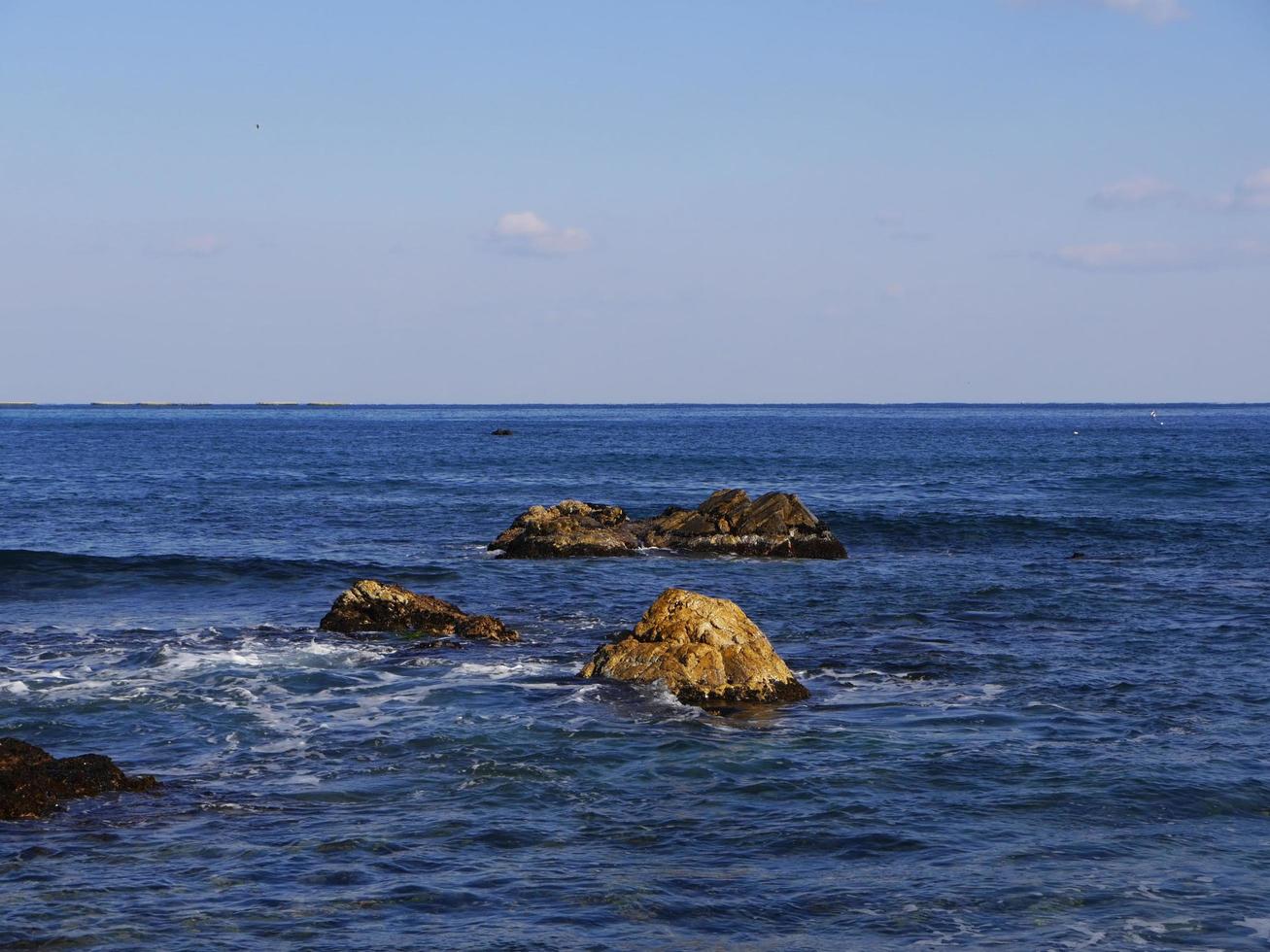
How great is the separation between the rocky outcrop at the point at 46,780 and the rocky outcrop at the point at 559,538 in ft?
81.7

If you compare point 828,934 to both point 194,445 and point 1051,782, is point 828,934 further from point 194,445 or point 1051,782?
point 194,445

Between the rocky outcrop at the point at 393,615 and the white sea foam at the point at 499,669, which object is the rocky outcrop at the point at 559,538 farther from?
the white sea foam at the point at 499,669

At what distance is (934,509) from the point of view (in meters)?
58.3

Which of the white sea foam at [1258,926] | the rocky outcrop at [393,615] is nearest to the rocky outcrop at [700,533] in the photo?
the rocky outcrop at [393,615]

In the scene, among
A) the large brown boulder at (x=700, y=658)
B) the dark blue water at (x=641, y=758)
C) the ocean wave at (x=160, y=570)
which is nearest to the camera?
the dark blue water at (x=641, y=758)

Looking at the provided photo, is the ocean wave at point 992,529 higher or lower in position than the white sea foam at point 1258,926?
higher

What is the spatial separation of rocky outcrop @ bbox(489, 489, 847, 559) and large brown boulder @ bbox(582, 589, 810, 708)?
17931mm

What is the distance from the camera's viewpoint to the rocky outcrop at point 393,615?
29.0m

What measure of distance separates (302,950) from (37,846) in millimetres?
4553

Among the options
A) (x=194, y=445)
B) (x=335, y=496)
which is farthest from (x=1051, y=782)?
(x=194, y=445)

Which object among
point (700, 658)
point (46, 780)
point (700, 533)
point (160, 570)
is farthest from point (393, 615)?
point (700, 533)

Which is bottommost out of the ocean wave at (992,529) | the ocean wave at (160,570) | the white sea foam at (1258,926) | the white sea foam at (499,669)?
the white sea foam at (1258,926)

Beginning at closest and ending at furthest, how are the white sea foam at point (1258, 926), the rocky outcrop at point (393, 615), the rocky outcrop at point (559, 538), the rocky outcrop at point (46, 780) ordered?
the white sea foam at point (1258, 926)
the rocky outcrop at point (46, 780)
the rocky outcrop at point (393, 615)
the rocky outcrop at point (559, 538)

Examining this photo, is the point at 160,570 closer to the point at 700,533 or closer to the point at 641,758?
the point at 700,533
